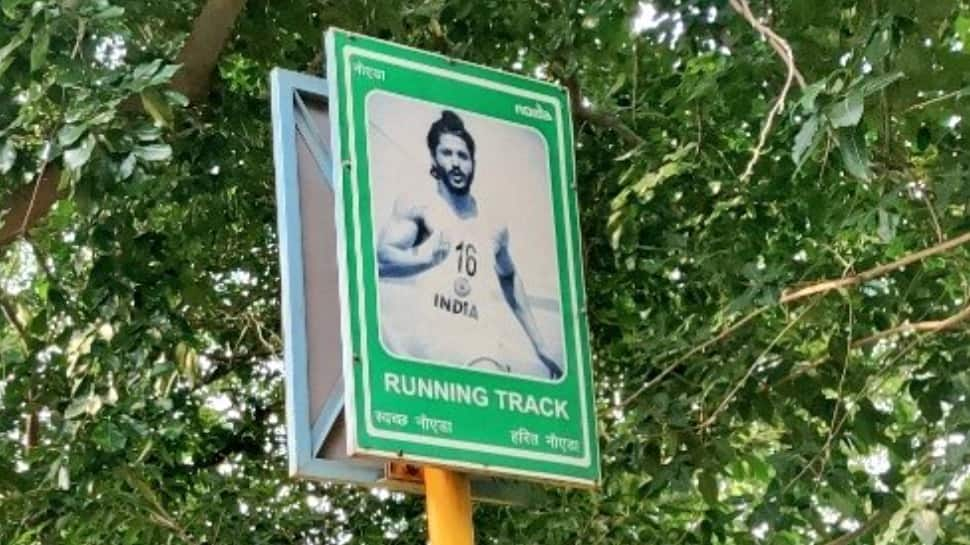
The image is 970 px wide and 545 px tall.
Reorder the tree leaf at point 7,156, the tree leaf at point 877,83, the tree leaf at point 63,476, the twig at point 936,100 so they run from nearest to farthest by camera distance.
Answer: the tree leaf at point 877,83 → the twig at point 936,100 → the tree leaf at point 7,156 → the tree leaf at point 63,476

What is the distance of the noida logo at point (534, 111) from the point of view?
225 centimetres

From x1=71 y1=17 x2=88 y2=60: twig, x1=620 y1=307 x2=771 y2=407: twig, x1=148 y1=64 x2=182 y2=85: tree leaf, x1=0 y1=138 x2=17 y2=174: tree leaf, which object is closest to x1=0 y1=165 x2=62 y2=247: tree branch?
x1=0 y1=138 x2=17 y2=174: tree leaf

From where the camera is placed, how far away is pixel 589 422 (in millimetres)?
2080

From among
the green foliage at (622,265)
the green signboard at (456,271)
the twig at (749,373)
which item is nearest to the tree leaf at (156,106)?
the green foliage at (622,265)

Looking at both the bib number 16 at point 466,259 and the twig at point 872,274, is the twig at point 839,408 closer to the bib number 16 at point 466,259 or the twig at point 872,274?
the twig at point 872,274

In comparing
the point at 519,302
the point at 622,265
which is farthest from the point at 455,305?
the point at 622,265

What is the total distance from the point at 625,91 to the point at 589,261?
1.66ft

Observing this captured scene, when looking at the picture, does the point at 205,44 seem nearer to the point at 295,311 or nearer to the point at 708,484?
the point at 708,484

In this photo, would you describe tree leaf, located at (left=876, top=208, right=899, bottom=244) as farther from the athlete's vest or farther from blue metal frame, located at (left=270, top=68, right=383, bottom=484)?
blue metal frame, located at (left=270, top=68, right=383, bottom=484)

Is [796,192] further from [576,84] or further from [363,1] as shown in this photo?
[363,1]

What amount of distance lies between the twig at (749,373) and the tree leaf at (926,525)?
80cm

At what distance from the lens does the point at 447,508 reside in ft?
6.56

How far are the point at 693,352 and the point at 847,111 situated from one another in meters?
1.20

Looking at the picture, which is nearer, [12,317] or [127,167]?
[127,167]
